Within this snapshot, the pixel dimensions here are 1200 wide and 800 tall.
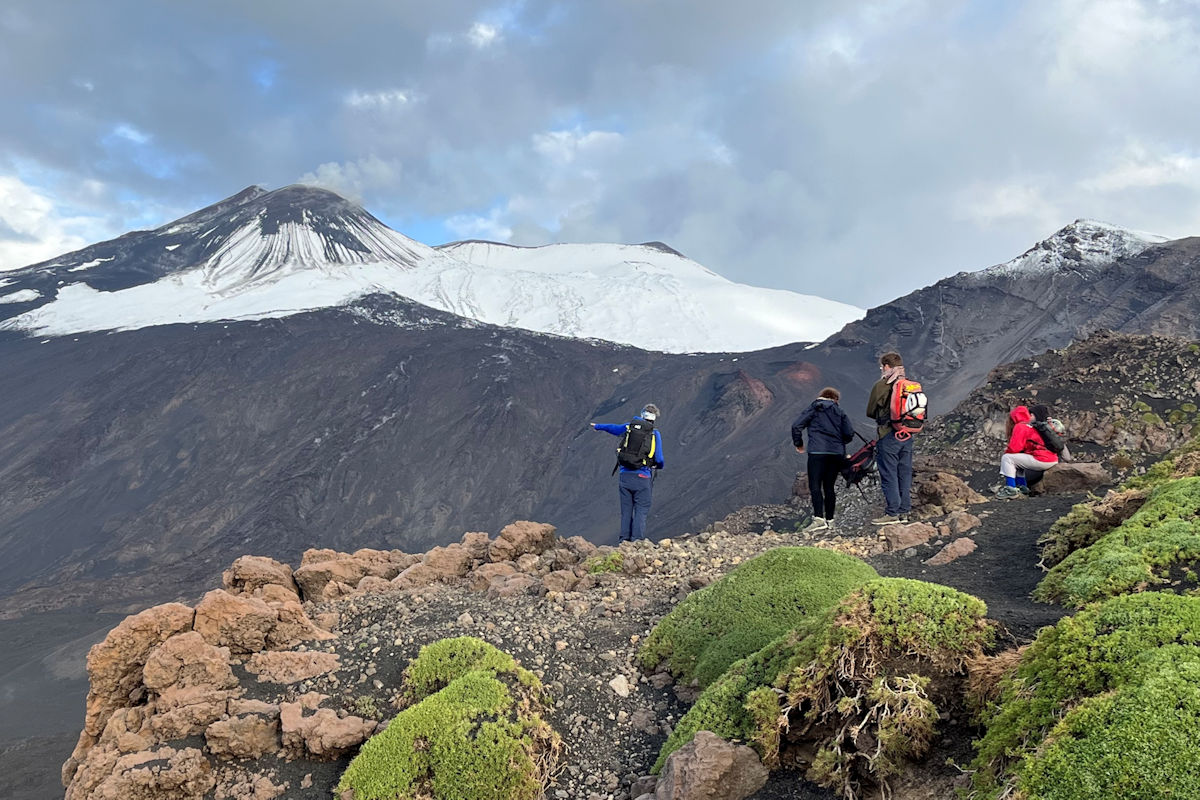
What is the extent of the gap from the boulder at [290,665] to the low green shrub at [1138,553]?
488cm

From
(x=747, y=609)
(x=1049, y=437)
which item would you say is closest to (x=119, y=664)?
(x=747, y=609)

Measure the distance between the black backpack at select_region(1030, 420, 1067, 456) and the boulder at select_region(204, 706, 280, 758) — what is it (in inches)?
313

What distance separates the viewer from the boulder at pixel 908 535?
21.7 ft

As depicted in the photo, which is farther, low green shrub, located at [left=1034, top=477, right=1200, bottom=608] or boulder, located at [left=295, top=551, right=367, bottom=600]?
boulder, located at [left=295, top=551, right=367, bottom=600]

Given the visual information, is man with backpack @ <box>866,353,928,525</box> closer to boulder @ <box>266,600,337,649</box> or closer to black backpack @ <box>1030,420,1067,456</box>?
black backpack @ <box>1030,420,1067,456</box>

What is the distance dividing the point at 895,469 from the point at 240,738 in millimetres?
6549

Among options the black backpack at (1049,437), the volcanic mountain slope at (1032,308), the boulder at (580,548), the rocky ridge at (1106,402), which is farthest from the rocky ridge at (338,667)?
the volcanic mountain slope at (1032,308)

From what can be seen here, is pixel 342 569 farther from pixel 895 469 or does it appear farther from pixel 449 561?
pixel 895 469

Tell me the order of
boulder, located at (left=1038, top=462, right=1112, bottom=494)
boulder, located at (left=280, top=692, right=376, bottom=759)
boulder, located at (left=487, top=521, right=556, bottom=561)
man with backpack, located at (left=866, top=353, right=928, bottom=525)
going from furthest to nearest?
1. boulder, located at (left=487, top=521, right=556, bottom=561)
2. boulder, located at (left=1038, top=462, right=1112, bottom=494)
3. man with backpack, located at (left=866, top=353, right=928, bottom=525)
4. boulder, located at (left=280, top=692, right=376, bottom=759)

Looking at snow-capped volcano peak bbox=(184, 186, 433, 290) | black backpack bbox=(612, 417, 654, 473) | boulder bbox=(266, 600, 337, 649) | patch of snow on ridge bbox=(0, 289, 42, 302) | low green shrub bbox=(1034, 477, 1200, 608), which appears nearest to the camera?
low green shrub bbox=(1034, 477, 1200, 608)

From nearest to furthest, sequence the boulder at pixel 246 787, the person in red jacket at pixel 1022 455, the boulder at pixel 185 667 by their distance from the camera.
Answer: the boulder at pixel 246 787 → the boulder at pixel 185 667 → the person in red jacket at pixel 1022 455

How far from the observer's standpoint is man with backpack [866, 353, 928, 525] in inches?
294

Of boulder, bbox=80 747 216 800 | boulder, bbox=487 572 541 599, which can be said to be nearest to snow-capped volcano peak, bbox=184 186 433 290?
boulder, bbox=487 572 541 599

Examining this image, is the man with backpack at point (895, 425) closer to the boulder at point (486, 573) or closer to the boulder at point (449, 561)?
the boulder at point (486, 573)
